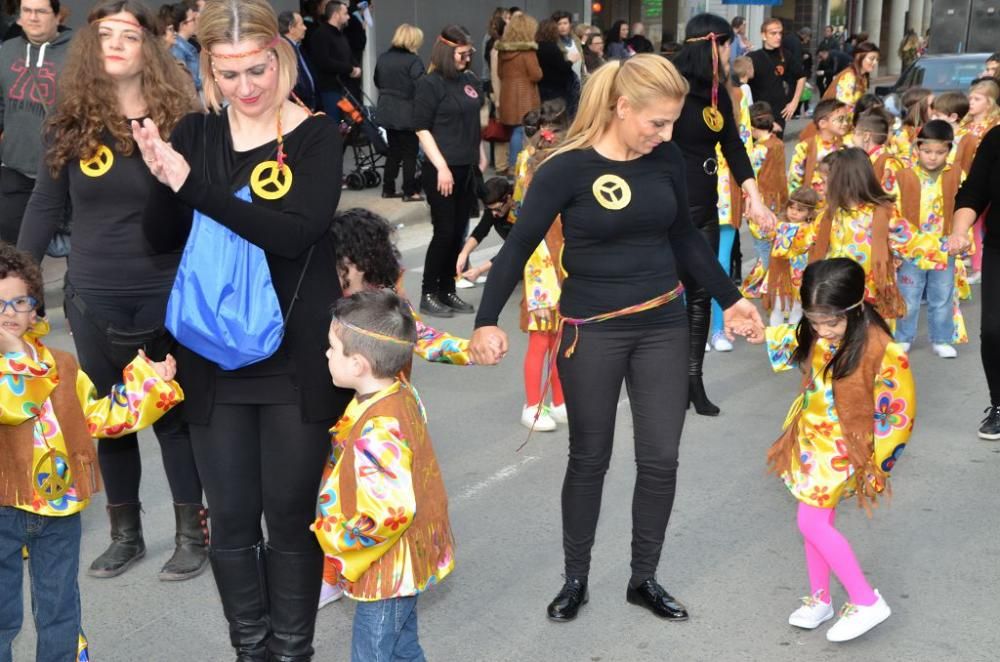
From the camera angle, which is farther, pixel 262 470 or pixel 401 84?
pixel 401 84

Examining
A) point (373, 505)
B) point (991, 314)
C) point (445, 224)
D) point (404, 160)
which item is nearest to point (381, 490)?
point (373, 505)

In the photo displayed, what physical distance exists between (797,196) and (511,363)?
2.10m

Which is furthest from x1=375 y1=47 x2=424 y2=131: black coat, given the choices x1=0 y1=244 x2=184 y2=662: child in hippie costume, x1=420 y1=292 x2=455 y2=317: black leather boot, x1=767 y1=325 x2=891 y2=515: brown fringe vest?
x1=0 y1=244 x2=184 y2=662: child in hippie costume

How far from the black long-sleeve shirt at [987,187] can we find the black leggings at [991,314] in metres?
0.08

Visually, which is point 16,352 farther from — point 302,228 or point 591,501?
point 591,501

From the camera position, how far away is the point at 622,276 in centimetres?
411

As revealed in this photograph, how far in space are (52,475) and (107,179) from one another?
1178 millimetres

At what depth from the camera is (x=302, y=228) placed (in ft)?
10.8

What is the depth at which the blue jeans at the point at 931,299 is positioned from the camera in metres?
7.91

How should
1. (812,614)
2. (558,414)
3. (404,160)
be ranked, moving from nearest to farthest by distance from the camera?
(812,614)
(558,414)
(404,160)

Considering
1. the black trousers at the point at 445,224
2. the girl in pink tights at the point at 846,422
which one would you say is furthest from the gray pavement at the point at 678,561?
the black trousers at the point at 445,224

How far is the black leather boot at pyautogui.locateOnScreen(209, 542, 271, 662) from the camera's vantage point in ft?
11.8

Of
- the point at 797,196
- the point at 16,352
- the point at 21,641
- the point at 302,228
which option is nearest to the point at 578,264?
the point at 302,228

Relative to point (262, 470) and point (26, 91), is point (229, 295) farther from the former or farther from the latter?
point (26, 91)
